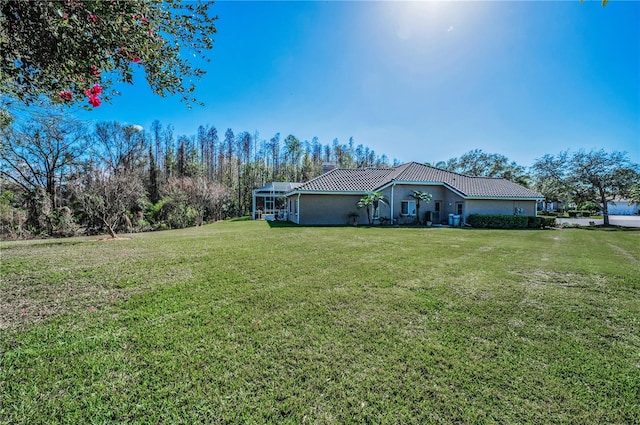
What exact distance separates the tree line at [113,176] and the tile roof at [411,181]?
1080 cm

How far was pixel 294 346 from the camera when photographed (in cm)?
328

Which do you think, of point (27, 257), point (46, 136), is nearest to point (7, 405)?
point (27, 257)

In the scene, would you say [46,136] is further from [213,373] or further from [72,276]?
[213,373]

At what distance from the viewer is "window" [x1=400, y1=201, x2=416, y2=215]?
2172 centimetres

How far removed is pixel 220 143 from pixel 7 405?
48.5m

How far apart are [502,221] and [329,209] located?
13.6 meters

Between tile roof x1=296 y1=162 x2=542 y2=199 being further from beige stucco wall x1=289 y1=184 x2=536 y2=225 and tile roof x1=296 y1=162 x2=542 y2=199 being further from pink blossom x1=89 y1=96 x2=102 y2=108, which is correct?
pink blossom x1=89 y1=96 x2=102 y2=108

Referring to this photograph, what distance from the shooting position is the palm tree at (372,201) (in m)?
19.6

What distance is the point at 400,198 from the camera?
21.5 metres

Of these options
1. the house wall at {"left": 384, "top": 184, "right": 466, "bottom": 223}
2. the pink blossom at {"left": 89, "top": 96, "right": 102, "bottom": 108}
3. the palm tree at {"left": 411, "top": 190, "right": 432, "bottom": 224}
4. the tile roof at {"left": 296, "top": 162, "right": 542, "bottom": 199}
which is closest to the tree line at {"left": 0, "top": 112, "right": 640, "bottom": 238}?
the pink blossom at {"left": 89, "top": 96, "right": 102, "bottom": 108}

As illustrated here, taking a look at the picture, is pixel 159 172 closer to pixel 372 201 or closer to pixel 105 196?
pixel 105 196

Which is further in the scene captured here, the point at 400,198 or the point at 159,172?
the point at 159,172

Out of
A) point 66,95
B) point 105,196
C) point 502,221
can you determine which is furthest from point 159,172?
point 502,221

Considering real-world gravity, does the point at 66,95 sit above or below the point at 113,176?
below
